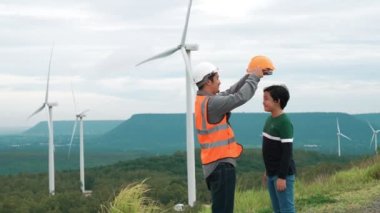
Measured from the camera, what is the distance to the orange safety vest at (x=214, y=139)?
6328 mm

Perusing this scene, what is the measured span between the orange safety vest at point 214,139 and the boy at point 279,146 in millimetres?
545

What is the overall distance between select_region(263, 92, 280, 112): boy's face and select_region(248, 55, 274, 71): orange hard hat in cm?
55

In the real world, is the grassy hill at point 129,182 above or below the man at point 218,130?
below

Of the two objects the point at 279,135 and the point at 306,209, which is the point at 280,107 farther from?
the point at 306,209

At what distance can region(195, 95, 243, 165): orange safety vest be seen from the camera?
6328 millimetres

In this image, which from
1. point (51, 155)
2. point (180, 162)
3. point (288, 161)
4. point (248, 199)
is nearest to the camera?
point (288, 161)

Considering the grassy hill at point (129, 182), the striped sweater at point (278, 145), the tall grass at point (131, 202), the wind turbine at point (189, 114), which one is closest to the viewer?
the striped sweater at point (278, 145)

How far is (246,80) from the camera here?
6352 mm

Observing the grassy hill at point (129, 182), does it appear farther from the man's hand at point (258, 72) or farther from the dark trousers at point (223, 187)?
the man's hand at point (258, 72)

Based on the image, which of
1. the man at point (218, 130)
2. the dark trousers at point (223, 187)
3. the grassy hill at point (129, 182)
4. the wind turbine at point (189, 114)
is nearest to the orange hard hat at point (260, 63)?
the man at point (218, 130)

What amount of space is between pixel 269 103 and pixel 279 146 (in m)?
0.42

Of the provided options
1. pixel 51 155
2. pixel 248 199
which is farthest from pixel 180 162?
pixel 248 199

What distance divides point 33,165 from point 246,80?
13936 cm

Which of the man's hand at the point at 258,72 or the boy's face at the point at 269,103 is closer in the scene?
the man's hand at the point at 258,72
